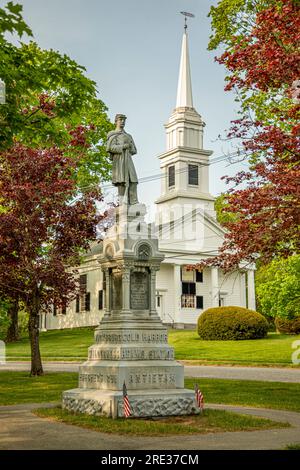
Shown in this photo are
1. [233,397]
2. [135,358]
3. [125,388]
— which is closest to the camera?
[125,388]

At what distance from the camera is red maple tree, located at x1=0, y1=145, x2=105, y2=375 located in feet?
70.3

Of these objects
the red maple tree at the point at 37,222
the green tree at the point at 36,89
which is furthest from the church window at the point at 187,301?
the green tree at the point at 36,89

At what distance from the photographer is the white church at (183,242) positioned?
1833 inches

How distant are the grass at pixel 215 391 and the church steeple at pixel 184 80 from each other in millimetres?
34657

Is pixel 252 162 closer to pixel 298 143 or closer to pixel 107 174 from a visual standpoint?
pixel 298 143

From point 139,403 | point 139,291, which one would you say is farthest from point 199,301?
point 139,403

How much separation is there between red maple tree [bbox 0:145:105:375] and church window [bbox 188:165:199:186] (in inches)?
1139

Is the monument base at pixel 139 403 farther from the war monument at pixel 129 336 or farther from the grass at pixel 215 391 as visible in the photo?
the grass at pixel 215 391

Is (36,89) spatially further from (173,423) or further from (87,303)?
(87,303)

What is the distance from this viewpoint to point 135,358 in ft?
42.1

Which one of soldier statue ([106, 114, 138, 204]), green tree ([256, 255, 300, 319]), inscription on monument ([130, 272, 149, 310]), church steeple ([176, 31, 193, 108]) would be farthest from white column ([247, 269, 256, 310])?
inscription on monument ([130, 272, 149, 310])

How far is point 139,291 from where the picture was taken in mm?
13625

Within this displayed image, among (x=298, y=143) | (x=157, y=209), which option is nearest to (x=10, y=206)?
(x=298, y=143)

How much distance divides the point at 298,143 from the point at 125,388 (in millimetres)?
6434
